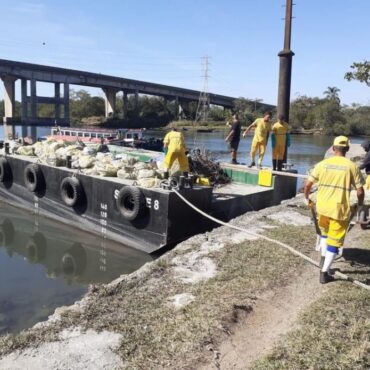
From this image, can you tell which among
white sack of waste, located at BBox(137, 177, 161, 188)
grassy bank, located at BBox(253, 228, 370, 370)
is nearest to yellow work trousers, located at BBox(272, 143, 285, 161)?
white sack of waste, located at BBox(137, 177, 161, 188)

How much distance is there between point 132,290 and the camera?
5.05m

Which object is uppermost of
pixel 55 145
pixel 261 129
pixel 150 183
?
Result: pixel 261 129

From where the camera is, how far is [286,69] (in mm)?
12500

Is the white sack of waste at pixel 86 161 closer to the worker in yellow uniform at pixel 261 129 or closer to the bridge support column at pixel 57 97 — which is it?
the worker in yellow uniform at pixel 261 129

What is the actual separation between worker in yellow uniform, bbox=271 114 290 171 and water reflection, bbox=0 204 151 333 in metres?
4.75

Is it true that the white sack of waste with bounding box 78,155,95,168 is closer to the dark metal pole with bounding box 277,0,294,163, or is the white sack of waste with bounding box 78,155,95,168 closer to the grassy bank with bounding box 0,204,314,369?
the dark metal pole with bounding box 277,0,294,163

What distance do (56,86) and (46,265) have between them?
232 feet

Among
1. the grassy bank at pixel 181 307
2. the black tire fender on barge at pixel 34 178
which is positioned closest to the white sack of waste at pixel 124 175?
the black tire fender on barge at pixel 34 178

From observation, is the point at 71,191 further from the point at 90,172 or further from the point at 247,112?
the point at 247,112

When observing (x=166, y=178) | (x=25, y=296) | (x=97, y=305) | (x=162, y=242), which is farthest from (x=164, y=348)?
(x=166, y=178)

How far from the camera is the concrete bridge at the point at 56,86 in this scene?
66.6 metres

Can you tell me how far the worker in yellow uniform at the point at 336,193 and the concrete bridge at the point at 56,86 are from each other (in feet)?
218

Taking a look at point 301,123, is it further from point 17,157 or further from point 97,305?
point 97,305

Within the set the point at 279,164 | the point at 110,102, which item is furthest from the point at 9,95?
the point at 279,164
